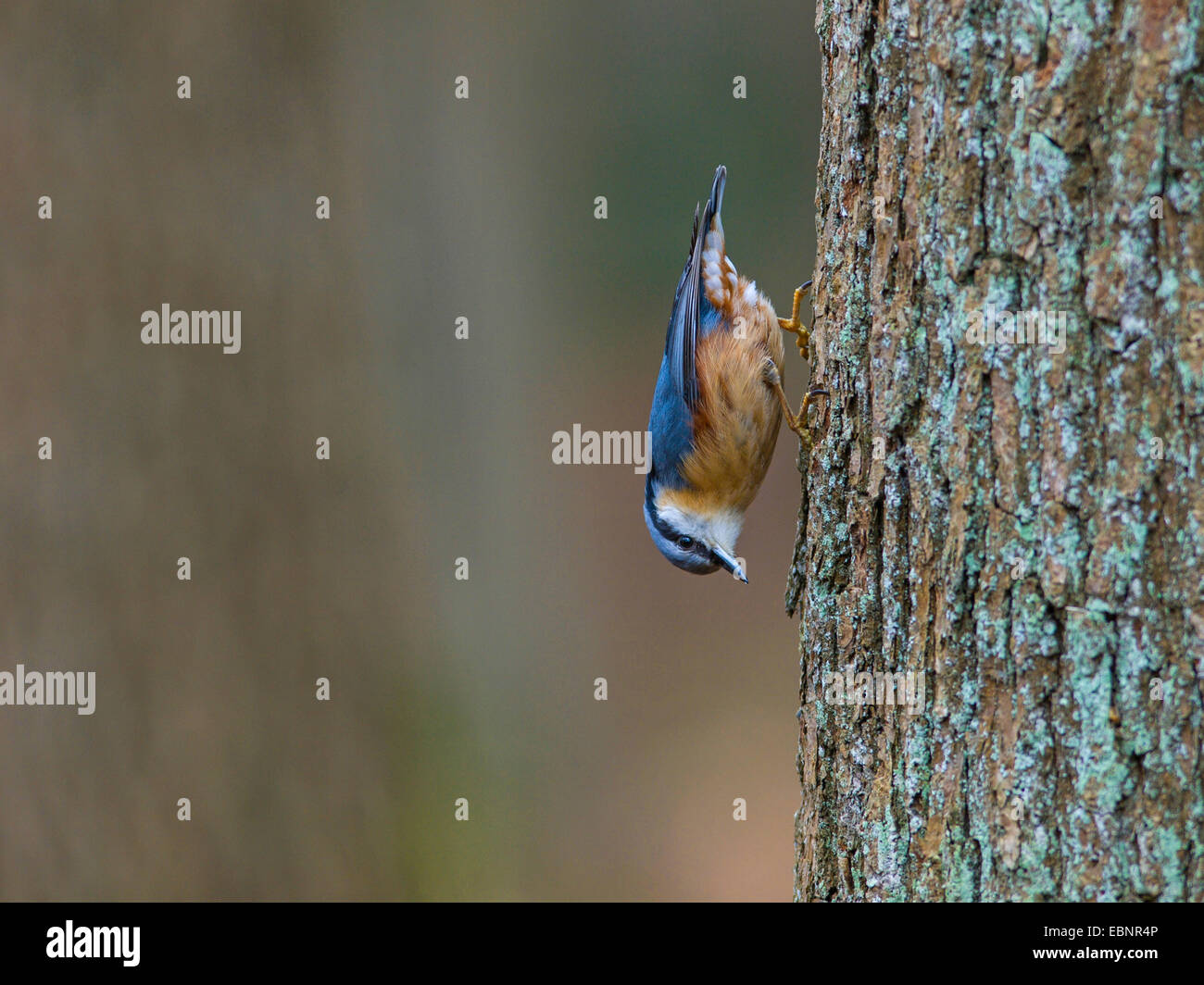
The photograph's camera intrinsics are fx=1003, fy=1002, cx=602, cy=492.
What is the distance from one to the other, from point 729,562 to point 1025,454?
77.8 inches

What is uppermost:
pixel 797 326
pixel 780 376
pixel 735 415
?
pixel 797 326

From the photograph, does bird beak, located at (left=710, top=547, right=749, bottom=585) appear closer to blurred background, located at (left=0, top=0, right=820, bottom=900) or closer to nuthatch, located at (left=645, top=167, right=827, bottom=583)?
nuthatch, located at (left=645, top=167, right=827, bottom=583)

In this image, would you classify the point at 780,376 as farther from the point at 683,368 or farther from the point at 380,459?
the point at 380,459

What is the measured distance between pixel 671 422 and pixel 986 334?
2.10 metres

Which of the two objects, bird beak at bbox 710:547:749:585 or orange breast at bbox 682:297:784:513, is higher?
orange breast at bbox 682:297:784:513

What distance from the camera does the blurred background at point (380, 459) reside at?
4012 mm

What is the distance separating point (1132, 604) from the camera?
5.77 feet

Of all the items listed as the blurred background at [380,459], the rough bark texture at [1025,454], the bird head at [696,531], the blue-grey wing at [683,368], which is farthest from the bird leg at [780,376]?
the blurred background at [380,459]

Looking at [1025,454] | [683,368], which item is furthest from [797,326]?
[1025,454]

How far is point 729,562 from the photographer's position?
3809 mm

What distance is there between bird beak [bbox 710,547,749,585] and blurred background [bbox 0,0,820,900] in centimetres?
180

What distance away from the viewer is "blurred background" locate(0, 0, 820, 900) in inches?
158

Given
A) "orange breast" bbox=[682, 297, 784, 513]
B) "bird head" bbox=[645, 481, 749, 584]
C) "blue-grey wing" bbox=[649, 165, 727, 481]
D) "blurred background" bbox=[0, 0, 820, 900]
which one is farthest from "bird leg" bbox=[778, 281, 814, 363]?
"blurred background" bbox=[0, 0, 820, 900]
